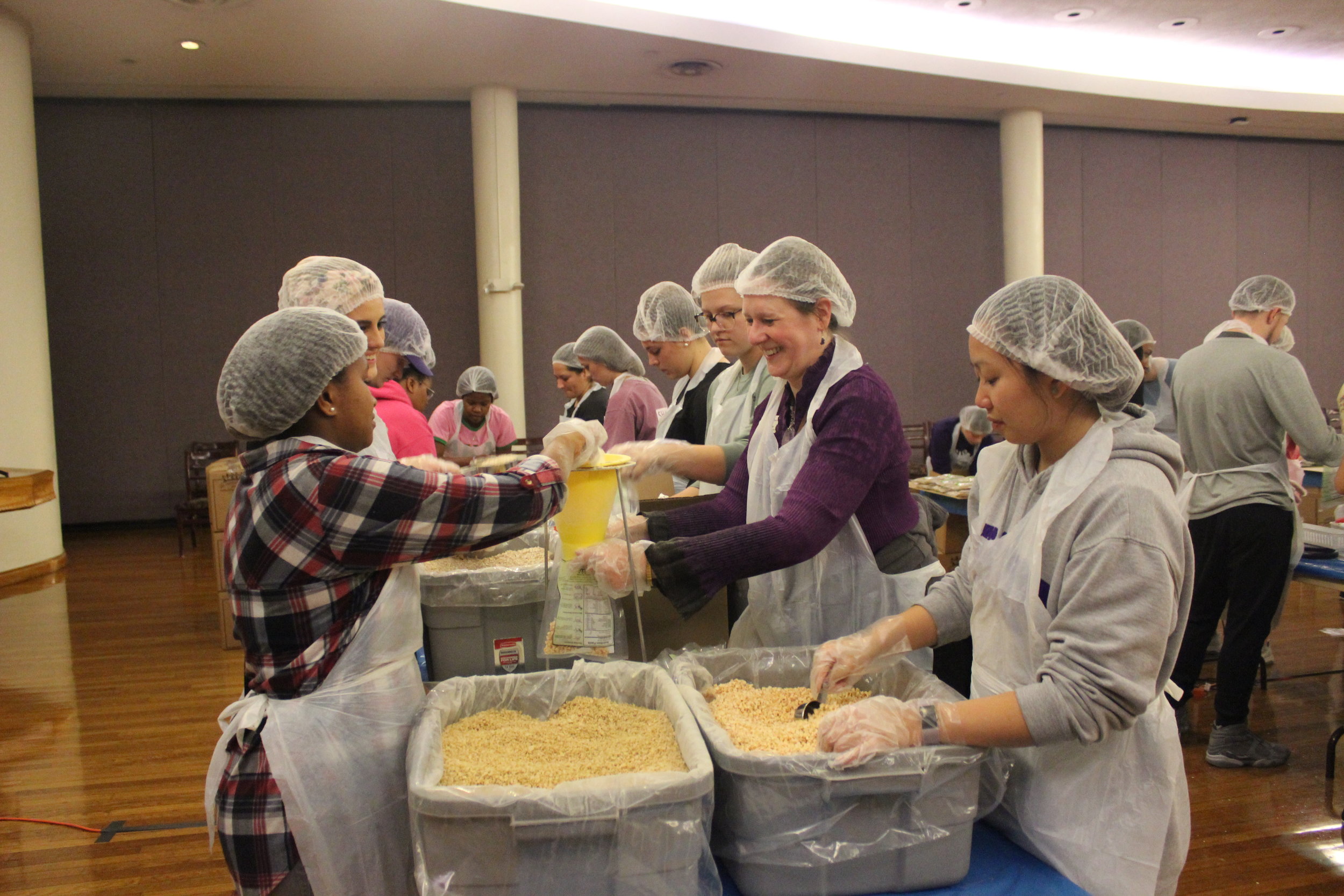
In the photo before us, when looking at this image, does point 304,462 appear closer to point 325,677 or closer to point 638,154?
point 325,677

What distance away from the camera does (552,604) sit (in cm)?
158

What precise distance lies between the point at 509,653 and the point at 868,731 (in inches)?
30.9

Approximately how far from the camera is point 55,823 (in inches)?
110

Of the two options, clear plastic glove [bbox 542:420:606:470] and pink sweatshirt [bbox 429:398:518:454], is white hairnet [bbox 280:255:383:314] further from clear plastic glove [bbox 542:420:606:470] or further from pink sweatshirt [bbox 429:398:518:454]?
pink sweatshirt [bbox 429:398:518:454]

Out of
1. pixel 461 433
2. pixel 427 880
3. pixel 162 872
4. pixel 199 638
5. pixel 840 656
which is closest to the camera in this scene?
pixel 427 880

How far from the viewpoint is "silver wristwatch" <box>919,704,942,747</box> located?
1.09 m

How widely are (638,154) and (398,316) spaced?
19.9 feet

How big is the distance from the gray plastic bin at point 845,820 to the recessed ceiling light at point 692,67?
6.74m

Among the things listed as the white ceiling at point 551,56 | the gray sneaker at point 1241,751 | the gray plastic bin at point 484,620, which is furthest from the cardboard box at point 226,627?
the gray sneaker at point 1241,751

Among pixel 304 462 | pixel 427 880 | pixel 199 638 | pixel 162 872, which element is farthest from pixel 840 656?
pixel 199 638

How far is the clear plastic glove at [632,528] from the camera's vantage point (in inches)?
64.6

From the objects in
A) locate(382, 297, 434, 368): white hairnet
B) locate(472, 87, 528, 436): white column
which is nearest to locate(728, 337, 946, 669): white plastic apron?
locate(382, 297, 434, 368): white hairnet

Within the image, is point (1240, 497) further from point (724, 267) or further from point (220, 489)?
point (220, 489)

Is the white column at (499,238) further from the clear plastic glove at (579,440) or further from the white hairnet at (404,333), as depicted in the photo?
the clear plastic glove at (579,440)
